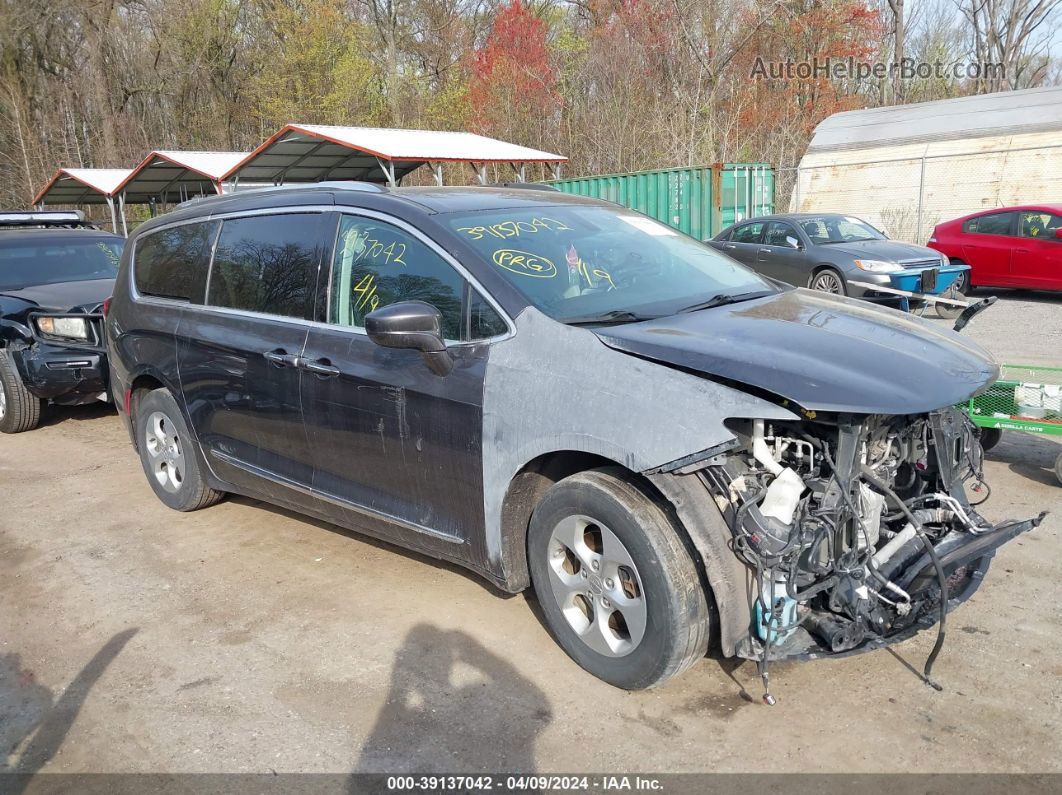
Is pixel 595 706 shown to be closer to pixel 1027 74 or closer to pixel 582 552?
pixel 582 552

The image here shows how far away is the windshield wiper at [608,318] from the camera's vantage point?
11.2 ft

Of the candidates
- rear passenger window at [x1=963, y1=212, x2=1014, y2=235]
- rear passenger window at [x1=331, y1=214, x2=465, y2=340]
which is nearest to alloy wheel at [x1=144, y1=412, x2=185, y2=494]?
rear passenger window at [x1=331, y1=214, x2=465, y2=340]

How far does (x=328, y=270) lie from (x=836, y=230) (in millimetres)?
11144

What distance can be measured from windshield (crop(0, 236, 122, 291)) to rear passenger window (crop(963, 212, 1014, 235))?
13.1 m

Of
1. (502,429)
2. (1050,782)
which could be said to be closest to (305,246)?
(502,429)

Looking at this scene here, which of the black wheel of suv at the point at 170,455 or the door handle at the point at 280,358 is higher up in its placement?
the door handle at the point at 280,358

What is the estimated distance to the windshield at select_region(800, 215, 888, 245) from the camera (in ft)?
43.8

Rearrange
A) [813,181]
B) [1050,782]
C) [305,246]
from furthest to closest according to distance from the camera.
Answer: [813,181], [305,246], [1050,782]

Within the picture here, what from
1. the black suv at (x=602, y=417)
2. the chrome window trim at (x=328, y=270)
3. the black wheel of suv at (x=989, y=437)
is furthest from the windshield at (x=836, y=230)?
the chrome window trim at (x=328, y=270)

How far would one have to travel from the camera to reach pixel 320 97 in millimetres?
33312

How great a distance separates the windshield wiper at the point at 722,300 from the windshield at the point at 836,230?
9.86m

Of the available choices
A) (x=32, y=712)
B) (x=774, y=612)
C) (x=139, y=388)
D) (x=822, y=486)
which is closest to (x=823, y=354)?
(x=822, y=486)

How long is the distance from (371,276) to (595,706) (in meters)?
2.10

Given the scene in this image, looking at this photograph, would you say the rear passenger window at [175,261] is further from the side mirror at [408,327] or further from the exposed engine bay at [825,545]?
the exposed engine bay at [825,545]
